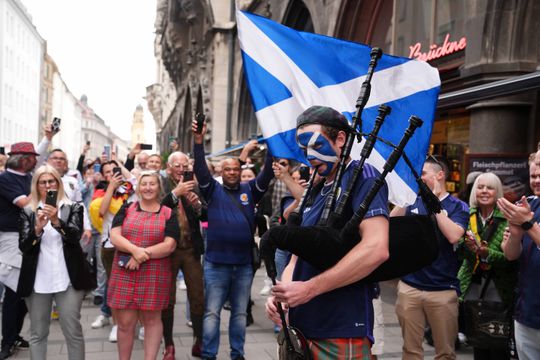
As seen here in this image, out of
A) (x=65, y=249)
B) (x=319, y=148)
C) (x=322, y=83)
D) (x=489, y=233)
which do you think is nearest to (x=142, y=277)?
(x=65, y=249)

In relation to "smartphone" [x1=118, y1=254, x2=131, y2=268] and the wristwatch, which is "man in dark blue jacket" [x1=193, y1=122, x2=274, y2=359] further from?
the wristwatch

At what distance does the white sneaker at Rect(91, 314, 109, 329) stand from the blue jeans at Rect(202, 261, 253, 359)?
2.08 metres

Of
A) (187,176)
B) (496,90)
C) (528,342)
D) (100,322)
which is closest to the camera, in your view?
(528,342)

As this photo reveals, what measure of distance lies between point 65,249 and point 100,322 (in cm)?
252

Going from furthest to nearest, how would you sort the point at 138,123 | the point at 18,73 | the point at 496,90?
the point at 138,123 → the point at 18,73 → the point at 496,90

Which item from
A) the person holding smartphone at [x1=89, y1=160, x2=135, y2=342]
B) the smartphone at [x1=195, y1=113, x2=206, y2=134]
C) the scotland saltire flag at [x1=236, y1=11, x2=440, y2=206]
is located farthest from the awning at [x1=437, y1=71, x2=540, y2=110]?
the person holding smartphone at [x1=89, y1=160, x2=135, y2=342]

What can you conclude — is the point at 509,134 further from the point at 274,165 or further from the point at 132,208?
the point at 132,208

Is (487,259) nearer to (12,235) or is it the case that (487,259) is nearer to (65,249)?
(65,249)

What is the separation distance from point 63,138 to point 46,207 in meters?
105

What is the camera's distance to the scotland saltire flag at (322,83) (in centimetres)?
354

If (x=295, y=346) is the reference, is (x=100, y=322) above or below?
below

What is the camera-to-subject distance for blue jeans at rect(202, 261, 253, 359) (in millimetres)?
5223

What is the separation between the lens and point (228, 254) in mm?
5332

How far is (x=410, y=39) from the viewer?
399 inches
